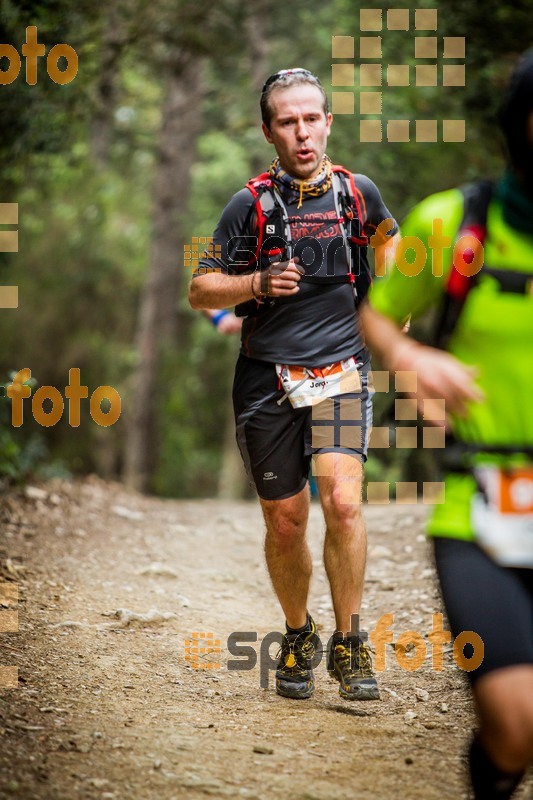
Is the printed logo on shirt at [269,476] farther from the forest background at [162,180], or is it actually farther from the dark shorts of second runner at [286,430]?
the forest background at [162,180]

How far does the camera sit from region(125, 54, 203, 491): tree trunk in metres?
18.6

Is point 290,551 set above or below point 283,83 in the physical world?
below

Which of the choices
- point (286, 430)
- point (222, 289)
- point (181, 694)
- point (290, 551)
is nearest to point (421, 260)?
point (222, 289)

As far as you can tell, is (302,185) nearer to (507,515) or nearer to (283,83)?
(283,83)

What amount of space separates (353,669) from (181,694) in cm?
83

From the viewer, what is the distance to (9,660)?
4.77 meters

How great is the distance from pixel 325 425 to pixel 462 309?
6.83ft

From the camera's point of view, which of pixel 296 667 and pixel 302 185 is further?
pixel 296 667

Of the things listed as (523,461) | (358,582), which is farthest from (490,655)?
(358,582)

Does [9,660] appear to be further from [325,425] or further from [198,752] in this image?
[325,425]

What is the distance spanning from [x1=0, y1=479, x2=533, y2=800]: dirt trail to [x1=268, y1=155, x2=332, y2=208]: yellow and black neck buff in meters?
2.36

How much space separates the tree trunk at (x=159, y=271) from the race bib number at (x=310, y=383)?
14085 millimetres

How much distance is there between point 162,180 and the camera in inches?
743

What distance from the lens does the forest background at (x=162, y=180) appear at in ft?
40.6
